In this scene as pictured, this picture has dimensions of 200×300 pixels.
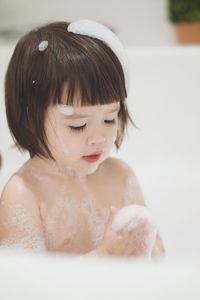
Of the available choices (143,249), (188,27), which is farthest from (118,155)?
(143,249)

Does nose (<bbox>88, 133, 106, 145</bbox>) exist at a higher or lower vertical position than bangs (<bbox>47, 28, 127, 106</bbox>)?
lower

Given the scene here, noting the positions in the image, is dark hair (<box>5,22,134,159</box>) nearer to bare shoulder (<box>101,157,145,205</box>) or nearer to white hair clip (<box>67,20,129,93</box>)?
white hair clip (<box>67,20,129,93</box>)

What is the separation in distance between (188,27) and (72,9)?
52 cm

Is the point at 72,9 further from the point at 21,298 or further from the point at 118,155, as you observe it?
the point at 21,298

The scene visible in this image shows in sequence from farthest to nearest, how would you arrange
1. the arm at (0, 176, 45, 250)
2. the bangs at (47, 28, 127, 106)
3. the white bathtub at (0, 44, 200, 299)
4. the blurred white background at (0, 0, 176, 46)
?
the blurred white background at (0, 0, 176, 46)
the white bathtub at (0, 44, 200, 299)
the arm at (0, 176, 45, 250)
the bangs at (47, 28, 127, 106)

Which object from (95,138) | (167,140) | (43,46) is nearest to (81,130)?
(95,138)

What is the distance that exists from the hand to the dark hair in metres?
0.23

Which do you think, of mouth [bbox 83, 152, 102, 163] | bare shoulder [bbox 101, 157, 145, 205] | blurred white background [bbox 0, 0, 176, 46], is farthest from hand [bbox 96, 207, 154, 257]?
blurred white background [bbox 0, 0, 176, 46]

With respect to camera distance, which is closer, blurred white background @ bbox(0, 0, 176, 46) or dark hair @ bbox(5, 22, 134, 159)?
dark hair @ bbox(5, 22, 134, 159)

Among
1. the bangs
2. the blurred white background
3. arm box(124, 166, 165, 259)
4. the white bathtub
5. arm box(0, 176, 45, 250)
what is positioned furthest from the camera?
the blurred white background

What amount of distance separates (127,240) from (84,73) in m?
0.31

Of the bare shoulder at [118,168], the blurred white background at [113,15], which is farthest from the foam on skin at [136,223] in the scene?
the blurred white background at [113,15]

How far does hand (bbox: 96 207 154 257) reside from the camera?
88 centimetres

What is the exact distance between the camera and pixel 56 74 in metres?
0.85
